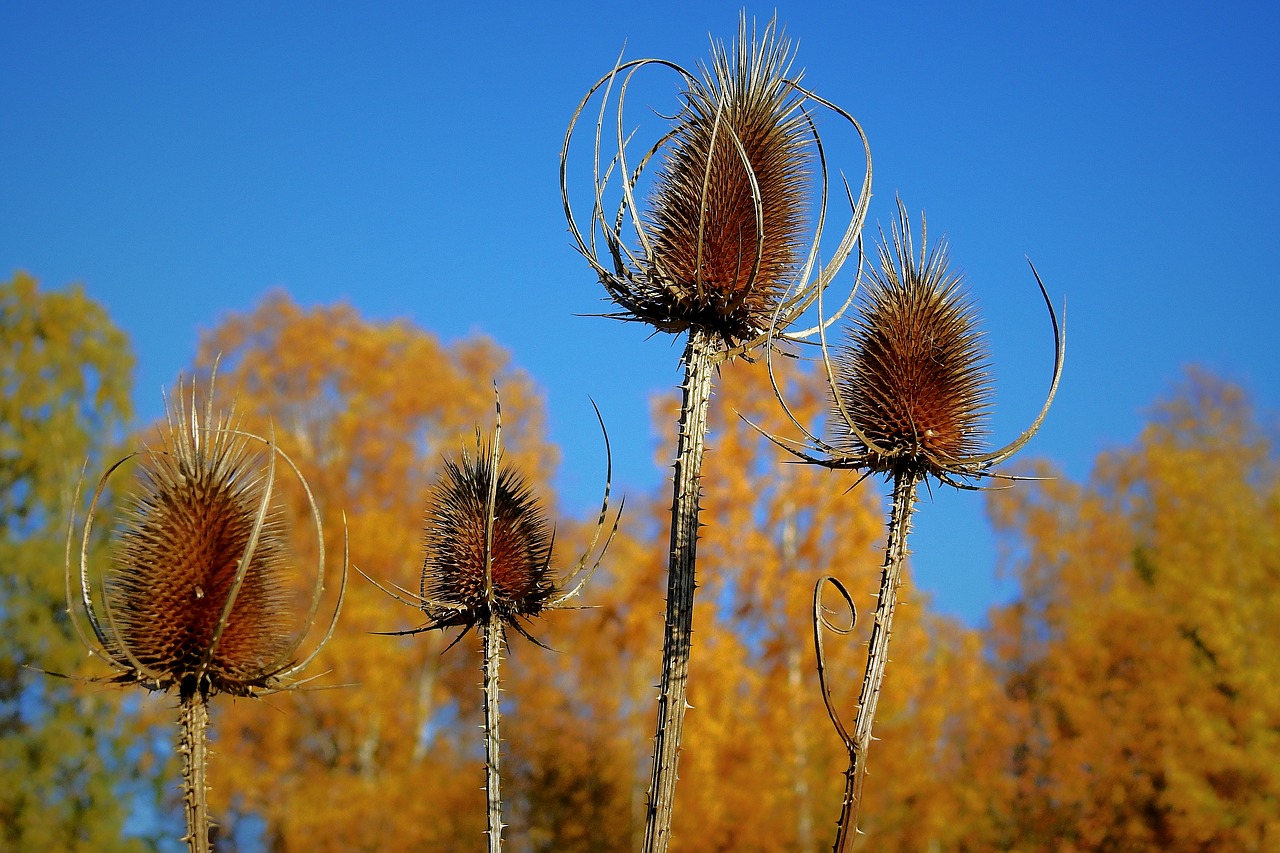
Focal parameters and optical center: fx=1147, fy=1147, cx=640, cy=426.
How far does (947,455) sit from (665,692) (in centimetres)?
139

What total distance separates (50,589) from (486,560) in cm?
1101

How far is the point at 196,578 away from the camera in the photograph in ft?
14.6

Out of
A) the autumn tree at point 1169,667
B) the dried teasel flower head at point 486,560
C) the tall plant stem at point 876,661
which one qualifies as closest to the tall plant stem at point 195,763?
the dried teasel flower head at point 486,560

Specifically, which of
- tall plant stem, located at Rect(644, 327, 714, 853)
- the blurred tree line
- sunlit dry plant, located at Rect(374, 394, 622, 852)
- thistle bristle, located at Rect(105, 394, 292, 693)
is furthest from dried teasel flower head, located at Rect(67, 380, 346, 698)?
the blurred tree line

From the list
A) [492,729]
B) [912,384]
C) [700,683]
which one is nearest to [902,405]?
[912,384]

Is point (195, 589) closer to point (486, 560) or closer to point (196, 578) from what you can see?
point (196, 578)

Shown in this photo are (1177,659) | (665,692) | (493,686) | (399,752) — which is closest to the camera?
(665,692)

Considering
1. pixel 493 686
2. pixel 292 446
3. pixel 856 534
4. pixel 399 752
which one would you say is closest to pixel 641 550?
pixel 856 534

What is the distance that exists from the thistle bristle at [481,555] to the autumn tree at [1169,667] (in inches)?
443

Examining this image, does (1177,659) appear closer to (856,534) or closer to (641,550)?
(856,534)

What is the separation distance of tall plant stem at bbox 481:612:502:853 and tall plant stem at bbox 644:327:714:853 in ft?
2.56

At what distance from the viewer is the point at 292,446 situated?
20141 mm

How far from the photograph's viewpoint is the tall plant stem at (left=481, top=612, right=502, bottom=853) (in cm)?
471

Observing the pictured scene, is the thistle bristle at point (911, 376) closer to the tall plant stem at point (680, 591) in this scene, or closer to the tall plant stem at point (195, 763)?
the tall plant stem at point (680, 591)
